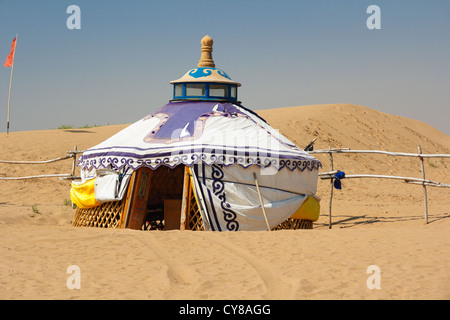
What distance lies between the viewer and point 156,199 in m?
11.4

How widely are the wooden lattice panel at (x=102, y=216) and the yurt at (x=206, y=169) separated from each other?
0.05 feet

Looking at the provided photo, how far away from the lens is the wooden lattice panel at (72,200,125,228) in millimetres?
9586

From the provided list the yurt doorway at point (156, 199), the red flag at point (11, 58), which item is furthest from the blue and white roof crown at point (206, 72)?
the red flag at point (11, 58)

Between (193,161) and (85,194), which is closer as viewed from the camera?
(193,161)

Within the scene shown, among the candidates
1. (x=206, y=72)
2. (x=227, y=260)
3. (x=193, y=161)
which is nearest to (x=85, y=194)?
(x=193, y=161)

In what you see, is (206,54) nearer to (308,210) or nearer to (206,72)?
(206,72)

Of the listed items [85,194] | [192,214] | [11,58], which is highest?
[11,58]

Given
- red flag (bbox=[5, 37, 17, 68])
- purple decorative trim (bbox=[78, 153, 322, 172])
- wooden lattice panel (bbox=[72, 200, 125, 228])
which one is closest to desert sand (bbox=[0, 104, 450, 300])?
wooden lattice panel (bbox=[72, 200, 125, 228])

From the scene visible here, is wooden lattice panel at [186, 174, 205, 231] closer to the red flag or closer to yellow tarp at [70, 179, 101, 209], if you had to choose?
yellow tarp at [70, 179, 101, 209]

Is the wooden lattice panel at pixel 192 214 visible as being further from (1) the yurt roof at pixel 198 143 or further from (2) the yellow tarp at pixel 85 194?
(2) the yellow tarp at pixel 85 194

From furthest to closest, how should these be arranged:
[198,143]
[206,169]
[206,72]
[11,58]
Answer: [11,58]
[206,72]
[198,143]
[206,169]

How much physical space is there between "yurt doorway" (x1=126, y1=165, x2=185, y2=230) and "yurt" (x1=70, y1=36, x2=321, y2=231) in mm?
25

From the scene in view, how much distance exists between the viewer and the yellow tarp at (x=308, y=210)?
9.84m

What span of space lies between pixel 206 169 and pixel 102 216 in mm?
1986
